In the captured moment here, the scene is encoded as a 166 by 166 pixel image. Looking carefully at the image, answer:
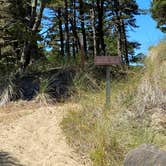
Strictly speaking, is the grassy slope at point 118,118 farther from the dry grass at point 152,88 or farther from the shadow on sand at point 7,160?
the shadow on sand at point 7,160

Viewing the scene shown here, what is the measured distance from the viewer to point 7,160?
7934 mm

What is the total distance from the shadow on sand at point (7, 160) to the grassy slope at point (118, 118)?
122 cm

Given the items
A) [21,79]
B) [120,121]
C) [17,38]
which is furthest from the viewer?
[17,38]

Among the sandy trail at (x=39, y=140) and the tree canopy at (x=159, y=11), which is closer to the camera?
the sandy trail at (x=39, y=140)

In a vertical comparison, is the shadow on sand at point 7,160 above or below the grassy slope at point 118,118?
below

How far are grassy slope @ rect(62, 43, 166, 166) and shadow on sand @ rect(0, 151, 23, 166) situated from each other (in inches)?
48.1

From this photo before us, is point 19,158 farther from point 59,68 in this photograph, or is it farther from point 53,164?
point 59,68

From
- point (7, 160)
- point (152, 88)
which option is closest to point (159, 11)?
point (152, 88)

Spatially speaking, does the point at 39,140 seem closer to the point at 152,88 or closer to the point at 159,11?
the point at 152,88

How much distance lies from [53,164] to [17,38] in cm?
834

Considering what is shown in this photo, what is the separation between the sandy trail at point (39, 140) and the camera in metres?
8.09

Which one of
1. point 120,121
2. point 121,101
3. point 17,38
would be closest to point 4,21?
point 17,38

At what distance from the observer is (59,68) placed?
14766 mm

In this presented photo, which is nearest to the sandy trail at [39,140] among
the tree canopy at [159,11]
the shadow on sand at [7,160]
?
the shadow on sand at [7,160]
